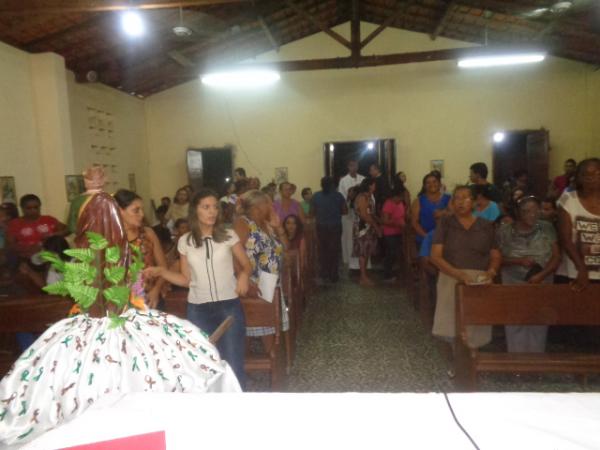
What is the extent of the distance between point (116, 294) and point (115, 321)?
74 mm

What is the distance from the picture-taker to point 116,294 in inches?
51.4

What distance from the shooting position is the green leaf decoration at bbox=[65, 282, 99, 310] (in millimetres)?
1268

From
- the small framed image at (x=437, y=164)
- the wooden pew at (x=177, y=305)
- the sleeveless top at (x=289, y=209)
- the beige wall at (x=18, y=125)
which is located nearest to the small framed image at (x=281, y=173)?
the small framed image at (x=437, y=164)

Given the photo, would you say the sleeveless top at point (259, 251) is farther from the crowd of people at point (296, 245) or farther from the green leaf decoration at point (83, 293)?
the green leaf decoration at point (83, 293)

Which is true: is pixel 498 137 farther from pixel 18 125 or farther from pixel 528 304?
pixel 18 125

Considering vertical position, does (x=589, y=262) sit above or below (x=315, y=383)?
above

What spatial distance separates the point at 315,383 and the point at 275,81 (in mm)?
7983

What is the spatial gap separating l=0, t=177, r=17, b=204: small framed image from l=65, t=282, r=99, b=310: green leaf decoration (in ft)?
17.9

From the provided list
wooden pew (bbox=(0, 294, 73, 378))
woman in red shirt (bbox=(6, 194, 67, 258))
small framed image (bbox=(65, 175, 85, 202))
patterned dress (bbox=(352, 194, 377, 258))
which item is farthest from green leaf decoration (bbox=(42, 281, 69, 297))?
small framed image (bbox=(65, 175, 85, 202))

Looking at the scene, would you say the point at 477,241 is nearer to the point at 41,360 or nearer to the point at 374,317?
the point at 374,317

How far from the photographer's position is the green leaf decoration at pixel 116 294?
1.30m

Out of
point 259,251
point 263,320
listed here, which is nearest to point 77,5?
point 259,251

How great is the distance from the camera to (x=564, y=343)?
13.2ft

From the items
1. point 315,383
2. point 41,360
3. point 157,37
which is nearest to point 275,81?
point 157,37
